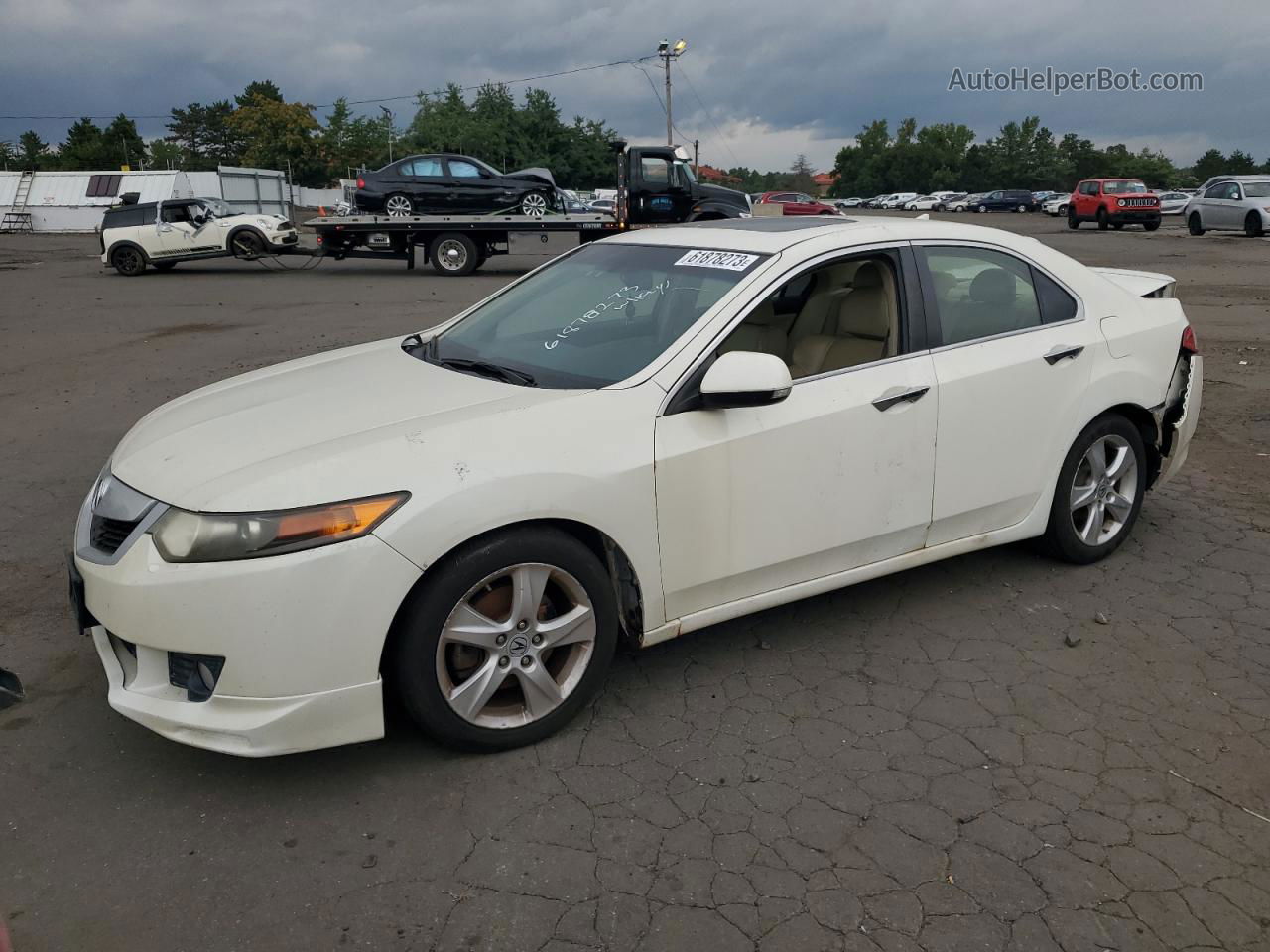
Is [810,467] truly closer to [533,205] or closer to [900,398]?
[900,398]

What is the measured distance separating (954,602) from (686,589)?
5.01 feet

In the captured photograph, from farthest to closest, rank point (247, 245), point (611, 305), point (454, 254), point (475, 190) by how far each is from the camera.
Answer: point (247, 245) → point (475, 190) → point (454, 254) → point (611, 305)

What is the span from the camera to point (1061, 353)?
165 inches

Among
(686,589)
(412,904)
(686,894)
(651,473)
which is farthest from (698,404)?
(412,904)

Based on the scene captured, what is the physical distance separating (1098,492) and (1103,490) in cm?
3

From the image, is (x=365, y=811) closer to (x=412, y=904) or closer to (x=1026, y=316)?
(x=412, y=904)

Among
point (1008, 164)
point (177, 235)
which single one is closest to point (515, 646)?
point (177, 235)

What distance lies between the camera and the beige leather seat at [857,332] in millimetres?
3934

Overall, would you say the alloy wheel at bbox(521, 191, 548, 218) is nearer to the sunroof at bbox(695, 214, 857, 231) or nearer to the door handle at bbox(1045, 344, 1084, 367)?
the sunroof at bbox(695, 214, 857, 231)

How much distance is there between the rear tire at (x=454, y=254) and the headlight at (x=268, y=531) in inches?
723

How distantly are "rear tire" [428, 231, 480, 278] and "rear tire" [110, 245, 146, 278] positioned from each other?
6.38 m

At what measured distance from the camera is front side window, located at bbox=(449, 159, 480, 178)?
21.9 meters

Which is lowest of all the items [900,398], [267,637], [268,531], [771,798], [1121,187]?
[771,798]

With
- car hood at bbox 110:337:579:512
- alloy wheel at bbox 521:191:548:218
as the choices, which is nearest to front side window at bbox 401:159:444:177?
alloy wheel at bbox 521:191:548:218
